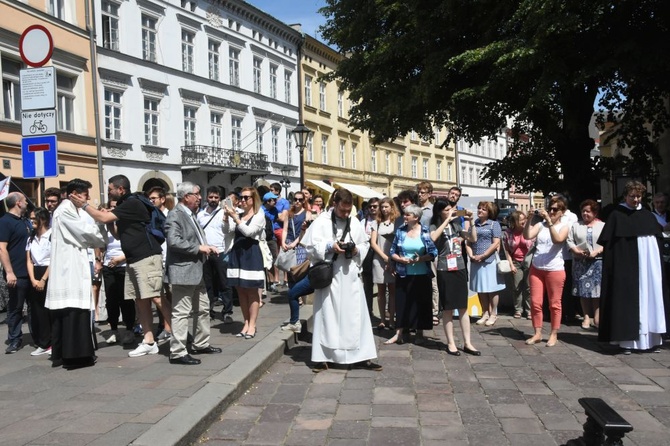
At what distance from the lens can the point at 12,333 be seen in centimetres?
742

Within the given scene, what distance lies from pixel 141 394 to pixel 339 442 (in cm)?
184

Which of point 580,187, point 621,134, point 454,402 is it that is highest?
point 621,134

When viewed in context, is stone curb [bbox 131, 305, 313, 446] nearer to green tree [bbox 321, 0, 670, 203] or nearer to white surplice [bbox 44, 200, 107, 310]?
white surplice [bbox 44, 200, 107, 310]

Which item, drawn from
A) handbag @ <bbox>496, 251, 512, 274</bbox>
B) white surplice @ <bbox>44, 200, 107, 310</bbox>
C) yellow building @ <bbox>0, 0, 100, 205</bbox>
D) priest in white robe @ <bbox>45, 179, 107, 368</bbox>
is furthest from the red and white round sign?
yellow building @ <bbox>0, 0, 100, 205</bbox>

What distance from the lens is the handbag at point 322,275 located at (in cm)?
655

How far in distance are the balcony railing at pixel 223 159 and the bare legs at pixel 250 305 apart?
2220 cm

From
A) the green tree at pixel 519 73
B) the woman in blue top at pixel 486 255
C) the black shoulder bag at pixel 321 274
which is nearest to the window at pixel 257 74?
the green tree at pixel 519 73

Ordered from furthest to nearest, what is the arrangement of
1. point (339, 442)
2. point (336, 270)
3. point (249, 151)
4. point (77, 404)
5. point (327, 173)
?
point (327, 173) → point (249, 151) → point (336, 270) → point (77, 404) → point (339, 442)

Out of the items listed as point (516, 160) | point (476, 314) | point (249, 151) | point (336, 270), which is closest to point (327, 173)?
point (249, 151)

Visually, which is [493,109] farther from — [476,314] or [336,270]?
[336,270]

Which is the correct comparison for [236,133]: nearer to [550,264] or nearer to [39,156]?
[39,156]

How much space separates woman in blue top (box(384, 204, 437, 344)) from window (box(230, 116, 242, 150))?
26.7 m

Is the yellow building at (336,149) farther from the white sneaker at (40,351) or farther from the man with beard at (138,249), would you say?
the white sneaker at (40,351)

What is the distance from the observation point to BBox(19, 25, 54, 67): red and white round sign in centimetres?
826
